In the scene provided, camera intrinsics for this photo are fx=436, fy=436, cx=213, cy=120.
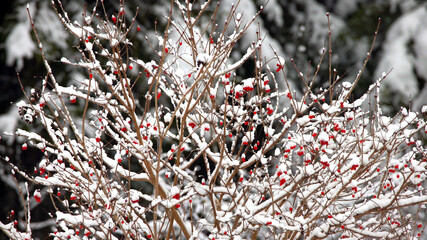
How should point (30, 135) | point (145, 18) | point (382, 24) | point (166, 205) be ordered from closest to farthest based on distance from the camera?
point (166, 205)
point (30, 135)
point (145, 18)
point (382, 24)

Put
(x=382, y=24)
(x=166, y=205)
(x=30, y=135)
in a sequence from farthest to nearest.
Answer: (x=382, y=24)
(x=30, y=135)
(x=166, y=205)

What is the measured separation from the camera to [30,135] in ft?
10.5

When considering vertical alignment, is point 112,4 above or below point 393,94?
above

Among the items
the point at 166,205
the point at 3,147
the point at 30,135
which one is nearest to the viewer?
the point at 166,205

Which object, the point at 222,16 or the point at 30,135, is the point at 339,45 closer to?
the point at 222,16

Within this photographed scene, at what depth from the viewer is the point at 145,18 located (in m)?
7.30

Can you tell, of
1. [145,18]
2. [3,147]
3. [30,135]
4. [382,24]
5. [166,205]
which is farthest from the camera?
[382,24]

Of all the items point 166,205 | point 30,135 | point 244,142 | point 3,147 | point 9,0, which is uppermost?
point 9,0

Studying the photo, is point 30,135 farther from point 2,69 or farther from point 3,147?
point 2,69

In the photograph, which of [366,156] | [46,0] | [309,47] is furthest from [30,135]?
[309,47]

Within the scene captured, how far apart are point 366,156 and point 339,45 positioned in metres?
6.16

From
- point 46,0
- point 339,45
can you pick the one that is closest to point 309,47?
point 339,45

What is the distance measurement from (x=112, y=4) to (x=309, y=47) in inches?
155

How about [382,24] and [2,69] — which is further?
[382,24]
